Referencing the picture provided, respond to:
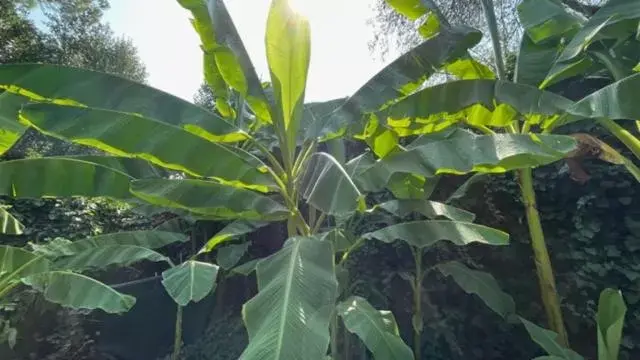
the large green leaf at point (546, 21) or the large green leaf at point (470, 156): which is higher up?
the large green leaf at point (546, 21)

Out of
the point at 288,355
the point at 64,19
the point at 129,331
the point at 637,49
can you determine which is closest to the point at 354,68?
the point at 637,49

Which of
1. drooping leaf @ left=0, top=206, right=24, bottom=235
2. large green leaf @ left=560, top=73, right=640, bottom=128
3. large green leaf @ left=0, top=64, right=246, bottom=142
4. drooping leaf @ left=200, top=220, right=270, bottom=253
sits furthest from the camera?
drooping leaf @ left=0, top=206, right=24, bottom=235

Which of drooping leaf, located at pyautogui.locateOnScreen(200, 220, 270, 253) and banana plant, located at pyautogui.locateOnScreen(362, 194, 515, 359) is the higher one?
drooping leaf, located at pyautogui.locateOnScreen(200, 220, 270, 253)

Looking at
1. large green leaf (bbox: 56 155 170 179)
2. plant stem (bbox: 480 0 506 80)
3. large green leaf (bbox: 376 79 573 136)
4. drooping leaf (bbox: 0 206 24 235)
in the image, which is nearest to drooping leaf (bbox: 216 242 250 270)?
large green leaf (bbox: 56 155 170 179)

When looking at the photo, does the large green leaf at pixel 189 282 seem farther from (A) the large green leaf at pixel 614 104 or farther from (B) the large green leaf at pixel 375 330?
(A) the large green leaf at pixel 614 104

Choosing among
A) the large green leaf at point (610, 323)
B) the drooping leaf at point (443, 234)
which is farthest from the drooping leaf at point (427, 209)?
the large green leaf at point (610, 323)

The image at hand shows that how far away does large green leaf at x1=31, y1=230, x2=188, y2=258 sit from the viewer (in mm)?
2553

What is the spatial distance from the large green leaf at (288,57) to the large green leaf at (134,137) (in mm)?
463

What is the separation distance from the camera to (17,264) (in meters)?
2.30

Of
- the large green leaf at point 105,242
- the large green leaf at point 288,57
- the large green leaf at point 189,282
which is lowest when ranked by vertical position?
the large green leaf at point 189,282

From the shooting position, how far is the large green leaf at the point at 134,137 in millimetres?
1792

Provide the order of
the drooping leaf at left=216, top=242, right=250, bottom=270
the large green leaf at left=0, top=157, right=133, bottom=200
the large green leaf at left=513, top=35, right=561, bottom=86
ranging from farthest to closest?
the drooping leaf at left=216, top=242, right=250, bottom=270 < the large green leaf at left=513, top=35, right=561, bottom=86 < the large green leaf at left=0, top=157, right=133, bottom=200

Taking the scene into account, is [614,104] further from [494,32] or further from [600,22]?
[494,32]

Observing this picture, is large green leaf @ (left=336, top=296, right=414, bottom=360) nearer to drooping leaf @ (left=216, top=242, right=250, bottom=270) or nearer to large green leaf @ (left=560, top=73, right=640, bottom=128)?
large green leaf @ (left=560, top=73, right=640, bottom=128)
